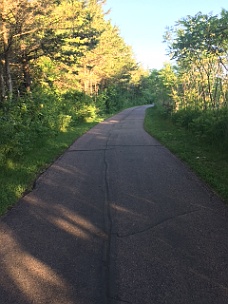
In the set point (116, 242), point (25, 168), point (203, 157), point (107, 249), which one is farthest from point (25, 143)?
point (107, 249)

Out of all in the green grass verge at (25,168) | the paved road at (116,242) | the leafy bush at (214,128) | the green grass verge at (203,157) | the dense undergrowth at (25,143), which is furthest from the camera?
the leafy bush at (214,128)

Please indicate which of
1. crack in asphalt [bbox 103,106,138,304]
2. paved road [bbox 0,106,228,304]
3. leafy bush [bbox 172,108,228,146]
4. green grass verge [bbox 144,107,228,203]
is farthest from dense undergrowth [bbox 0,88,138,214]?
leafy bush [bbox 172,108,228,146]

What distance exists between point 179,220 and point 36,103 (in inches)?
432

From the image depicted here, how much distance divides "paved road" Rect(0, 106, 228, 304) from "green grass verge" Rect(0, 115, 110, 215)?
10.1 inches

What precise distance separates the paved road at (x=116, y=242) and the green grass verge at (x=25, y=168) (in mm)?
257

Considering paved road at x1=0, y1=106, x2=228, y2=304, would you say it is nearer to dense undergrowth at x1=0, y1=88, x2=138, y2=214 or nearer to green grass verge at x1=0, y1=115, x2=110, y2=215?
green grass verge at x1=0, y1=115, x2=110, y2=215

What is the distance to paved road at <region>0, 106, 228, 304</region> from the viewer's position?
3.14 m

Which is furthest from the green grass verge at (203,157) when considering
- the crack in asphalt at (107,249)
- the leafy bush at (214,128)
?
the crack in asphalt at (107,249)

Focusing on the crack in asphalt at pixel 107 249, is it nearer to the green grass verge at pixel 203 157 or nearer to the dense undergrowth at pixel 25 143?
the dense undergrowth at pixel 25 143

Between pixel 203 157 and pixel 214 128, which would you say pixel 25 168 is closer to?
pixel 203 157

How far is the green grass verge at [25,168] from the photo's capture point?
237 inches

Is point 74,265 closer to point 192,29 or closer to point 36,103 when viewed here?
point 36,103

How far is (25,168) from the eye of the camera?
7.90 metres

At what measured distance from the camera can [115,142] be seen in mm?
12633
